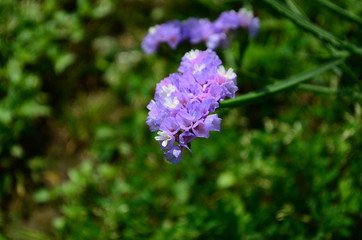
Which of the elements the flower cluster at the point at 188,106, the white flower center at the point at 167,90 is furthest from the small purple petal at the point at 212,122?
the white flower center at the point at 167,90

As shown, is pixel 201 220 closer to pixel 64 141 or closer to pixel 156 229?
pixel 156 229

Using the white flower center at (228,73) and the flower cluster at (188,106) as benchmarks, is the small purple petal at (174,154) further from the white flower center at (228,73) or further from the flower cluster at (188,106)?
the white flower center at (228,73)

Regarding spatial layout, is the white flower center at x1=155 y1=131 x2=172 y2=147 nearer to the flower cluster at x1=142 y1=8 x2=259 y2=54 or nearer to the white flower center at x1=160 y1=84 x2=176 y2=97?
the white flower center at x1=160 y1=84 x2=176 y2=97

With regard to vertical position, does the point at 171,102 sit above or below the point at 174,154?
above

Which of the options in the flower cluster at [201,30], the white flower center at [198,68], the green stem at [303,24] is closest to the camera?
the white flower center at [198,68]

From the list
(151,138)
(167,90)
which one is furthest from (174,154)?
(151,138)

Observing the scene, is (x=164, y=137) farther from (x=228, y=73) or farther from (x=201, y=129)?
(x=228, y=73)
